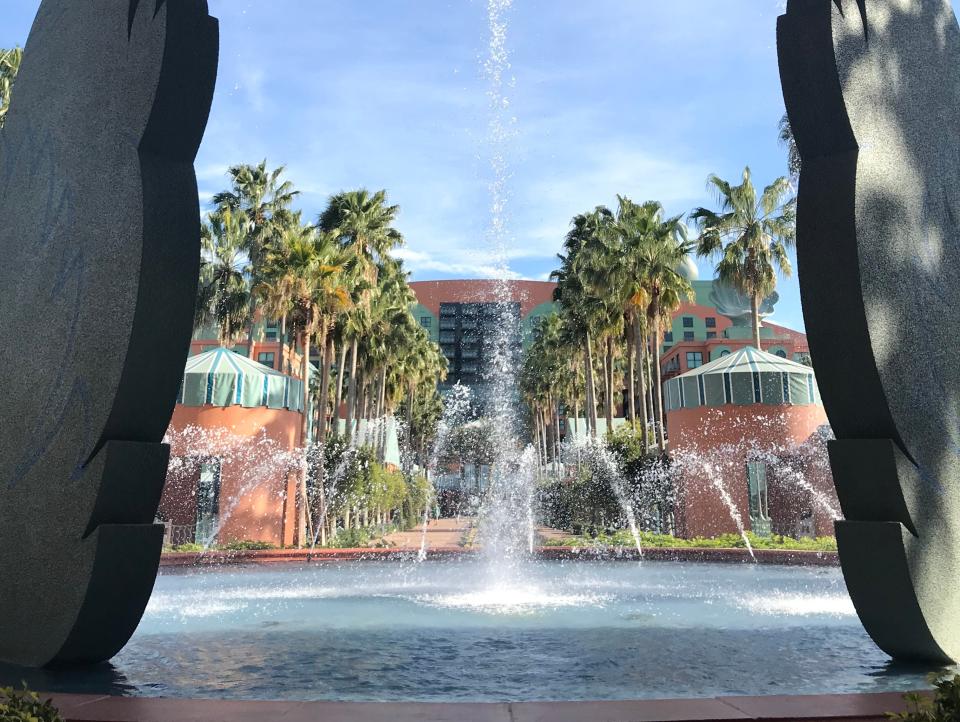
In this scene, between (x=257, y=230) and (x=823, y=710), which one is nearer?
(x=823, y=710)

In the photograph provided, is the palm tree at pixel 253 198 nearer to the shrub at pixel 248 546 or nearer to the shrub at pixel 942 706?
the shrub at pixel 248 546

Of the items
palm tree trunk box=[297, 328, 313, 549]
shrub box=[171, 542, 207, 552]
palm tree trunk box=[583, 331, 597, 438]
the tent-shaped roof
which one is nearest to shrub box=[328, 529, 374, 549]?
palm tree trunk box=[297, 328, 313, 549]

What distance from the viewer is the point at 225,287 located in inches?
1577

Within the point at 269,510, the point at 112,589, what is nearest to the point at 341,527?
the point at 269,510

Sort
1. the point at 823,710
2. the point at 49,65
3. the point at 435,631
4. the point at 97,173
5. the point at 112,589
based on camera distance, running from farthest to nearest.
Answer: the point at 435,631 → the point at 49,65 → the point at 97,173 → the point at 112,589 → the point at 823,710

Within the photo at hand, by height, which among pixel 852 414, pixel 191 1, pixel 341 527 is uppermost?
pixel 191 1

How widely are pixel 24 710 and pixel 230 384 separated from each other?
2488cm

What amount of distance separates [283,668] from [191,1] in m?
5.69

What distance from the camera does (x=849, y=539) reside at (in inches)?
229

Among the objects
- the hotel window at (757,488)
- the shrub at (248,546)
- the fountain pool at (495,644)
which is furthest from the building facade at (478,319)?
the fountain pool at (495,644)

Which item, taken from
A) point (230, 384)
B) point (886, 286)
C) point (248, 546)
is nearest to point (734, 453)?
point (248, 546)

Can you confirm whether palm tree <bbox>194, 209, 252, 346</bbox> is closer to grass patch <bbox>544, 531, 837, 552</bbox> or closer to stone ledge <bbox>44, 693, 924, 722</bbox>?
grass patch <bbox>544, 531, 837, 552</bbox>

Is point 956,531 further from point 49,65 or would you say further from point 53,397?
point 49,65

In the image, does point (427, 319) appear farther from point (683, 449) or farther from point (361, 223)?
point (683, 449)
